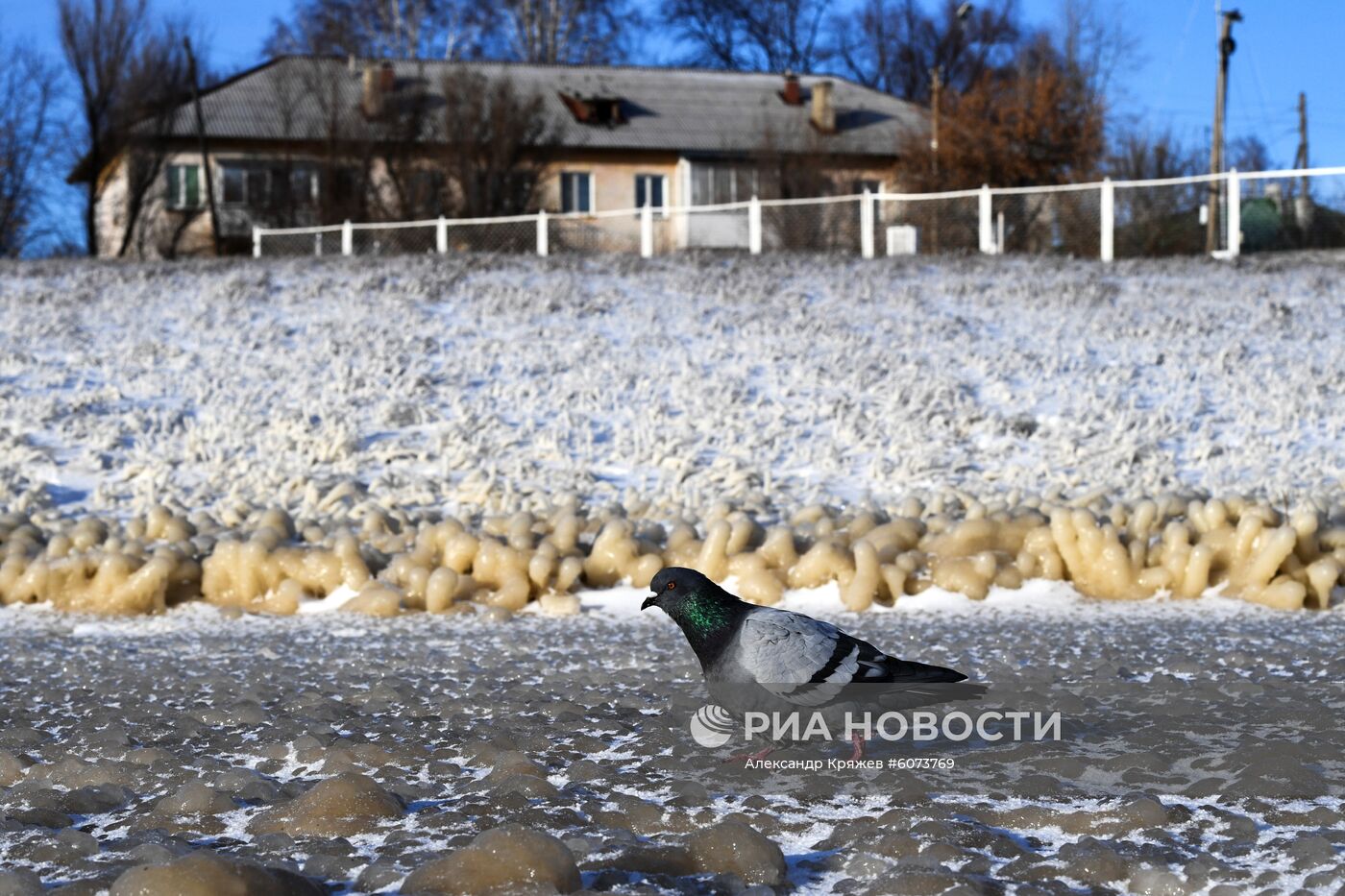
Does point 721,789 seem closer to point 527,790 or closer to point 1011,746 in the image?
point 527,790

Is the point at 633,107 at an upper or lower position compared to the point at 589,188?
upper

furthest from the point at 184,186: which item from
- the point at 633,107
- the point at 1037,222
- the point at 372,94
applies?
the point at 1037,222

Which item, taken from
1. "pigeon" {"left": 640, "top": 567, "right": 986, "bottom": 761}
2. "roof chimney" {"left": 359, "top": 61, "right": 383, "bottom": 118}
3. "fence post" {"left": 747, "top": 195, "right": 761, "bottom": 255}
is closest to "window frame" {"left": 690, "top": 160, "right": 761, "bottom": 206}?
"roof chimney" {"left": 359, "top": 61, "right": 383, "bottom": 118}

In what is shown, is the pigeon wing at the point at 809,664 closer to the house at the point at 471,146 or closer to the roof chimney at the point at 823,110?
the house at the point at 471,146

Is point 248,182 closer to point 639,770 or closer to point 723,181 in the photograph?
point 723,181

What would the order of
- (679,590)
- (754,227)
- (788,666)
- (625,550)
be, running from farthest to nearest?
(754,227) < (625,550) < (679,590) < (788,666)

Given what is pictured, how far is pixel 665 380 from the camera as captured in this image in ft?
31.3

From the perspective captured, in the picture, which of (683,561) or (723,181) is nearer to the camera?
(683,561)

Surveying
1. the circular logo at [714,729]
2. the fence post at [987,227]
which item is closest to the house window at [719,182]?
the fence post at [987,227]

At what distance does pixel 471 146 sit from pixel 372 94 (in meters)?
3.88

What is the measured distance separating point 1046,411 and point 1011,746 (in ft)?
19.7

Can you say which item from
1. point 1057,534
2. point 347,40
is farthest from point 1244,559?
point 347,40

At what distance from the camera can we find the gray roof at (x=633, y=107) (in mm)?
30844

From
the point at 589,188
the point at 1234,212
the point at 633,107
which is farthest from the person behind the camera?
the point at 633,107
